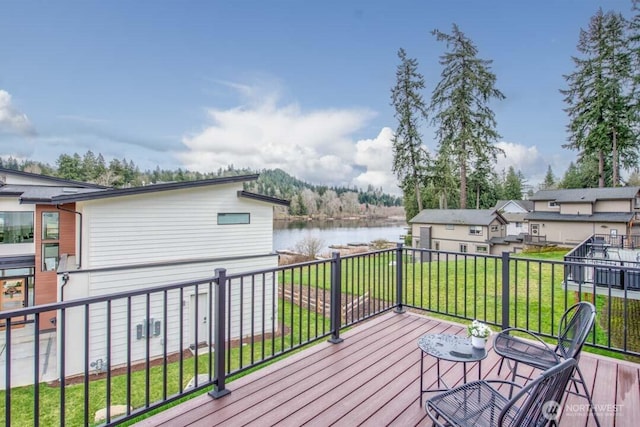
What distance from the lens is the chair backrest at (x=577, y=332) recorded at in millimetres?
1686

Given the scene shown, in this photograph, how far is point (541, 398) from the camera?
124 centimetres

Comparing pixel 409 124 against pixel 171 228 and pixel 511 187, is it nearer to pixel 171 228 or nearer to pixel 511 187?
pixel 171 228

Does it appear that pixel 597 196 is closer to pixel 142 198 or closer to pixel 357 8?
pixel 357 8

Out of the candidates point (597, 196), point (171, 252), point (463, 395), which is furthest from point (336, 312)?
point (597, 196)

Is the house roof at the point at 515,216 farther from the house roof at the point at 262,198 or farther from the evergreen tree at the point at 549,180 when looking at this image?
the house roof at the point at 262,198

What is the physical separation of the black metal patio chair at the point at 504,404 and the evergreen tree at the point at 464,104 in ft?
62.1

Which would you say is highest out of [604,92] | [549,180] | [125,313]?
[604,92]

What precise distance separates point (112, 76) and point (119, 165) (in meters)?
21.6

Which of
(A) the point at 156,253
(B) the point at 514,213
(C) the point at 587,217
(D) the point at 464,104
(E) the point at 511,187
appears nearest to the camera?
(A) the point at 156,253

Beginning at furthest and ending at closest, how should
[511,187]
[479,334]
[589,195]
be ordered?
1. [511,187]
2. [589,195]
3. [479,334]

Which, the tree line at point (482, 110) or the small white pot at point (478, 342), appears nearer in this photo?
the small white pot at point (478, 342)

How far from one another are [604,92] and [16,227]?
2718 cm

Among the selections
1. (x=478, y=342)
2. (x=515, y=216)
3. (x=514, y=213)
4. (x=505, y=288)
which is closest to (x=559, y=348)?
(x=478, y=342)

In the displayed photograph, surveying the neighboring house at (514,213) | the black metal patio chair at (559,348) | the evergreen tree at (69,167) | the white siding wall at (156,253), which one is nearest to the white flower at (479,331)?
the black metal patio chair at (559,348)
